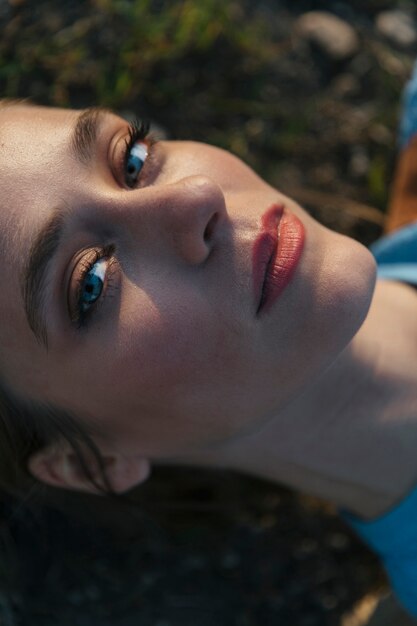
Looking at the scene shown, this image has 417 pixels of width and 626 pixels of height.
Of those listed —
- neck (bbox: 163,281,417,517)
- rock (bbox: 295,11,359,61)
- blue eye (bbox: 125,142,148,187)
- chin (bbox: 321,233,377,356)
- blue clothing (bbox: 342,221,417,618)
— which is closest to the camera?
chin (bbox: 321,233,377,356)

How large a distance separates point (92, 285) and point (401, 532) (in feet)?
4.92

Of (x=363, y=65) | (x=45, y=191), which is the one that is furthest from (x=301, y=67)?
(x=45, y=191)

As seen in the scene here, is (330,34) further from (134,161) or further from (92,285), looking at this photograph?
(92,285)

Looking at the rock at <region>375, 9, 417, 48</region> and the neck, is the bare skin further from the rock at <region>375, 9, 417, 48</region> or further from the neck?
the rock at <region>375, 9, 417, 48</region>

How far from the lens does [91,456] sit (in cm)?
228

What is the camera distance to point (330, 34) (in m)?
3.50

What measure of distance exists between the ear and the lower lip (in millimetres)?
723

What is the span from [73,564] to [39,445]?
1.02m

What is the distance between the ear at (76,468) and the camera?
2.29 metres

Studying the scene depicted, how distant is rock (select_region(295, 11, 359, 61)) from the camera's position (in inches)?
137

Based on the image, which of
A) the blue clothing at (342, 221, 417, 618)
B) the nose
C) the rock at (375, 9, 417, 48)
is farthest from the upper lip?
the rock at (375, 9, 417, 48)

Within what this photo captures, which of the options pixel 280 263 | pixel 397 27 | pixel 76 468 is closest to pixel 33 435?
pixel 76 468

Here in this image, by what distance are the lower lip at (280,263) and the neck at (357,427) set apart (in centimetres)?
52

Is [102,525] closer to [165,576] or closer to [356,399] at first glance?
[165,576]
